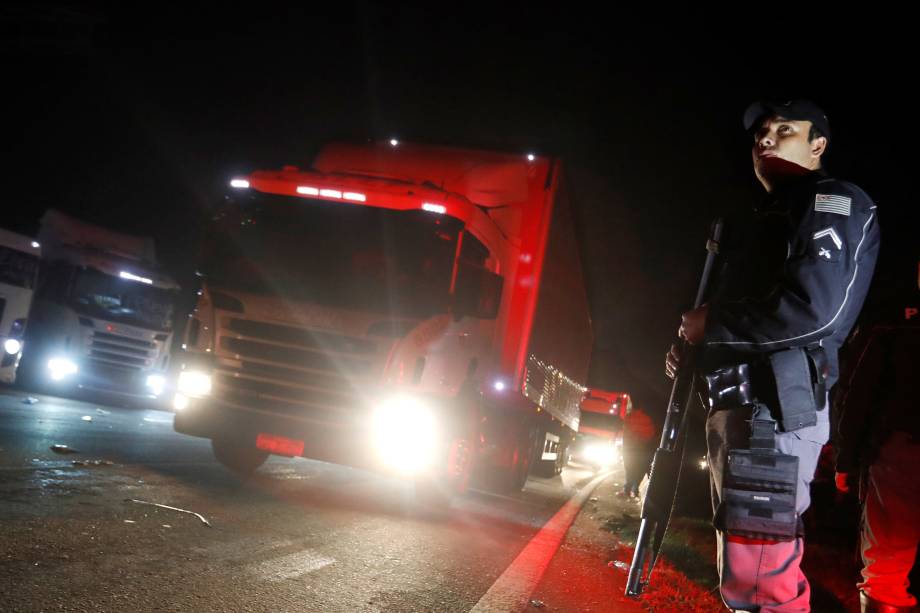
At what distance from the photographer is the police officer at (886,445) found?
2.99m

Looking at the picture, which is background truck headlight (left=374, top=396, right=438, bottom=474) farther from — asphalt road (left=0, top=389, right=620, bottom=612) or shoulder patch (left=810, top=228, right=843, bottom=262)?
shoulder patch (left=810, top=228, right=843, bottom=262)

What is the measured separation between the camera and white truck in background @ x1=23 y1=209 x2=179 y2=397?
13.3 meters

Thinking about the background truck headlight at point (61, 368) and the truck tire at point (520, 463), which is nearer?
the truck tire at point (520, 463)

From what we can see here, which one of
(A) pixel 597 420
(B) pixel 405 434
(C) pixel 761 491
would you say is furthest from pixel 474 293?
(A) pixel 597 420

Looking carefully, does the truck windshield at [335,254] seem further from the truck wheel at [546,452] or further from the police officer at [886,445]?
the truck wheel at [546,452]

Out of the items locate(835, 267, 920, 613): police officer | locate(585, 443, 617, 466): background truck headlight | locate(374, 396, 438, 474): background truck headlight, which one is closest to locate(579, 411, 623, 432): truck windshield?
locate(585, 443, 617, 466): background truck headlight

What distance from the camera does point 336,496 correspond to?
23.3 ft

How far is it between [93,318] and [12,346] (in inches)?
66.4

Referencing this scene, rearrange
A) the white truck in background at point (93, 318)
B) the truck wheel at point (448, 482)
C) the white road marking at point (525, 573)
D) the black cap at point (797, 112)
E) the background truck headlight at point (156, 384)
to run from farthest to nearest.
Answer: the background truck headlight at point (156, 384)
the white truck in background at point (93, 318)
the truck wheel at point (448, 482)
the white road marking at point (525, 573)
the black cap at point (797, 112)

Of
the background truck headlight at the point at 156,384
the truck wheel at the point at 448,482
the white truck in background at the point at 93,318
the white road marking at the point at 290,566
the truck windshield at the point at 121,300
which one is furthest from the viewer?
the background truck headlight at the point at 156,384

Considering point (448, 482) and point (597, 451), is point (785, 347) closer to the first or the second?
point (448, 482)

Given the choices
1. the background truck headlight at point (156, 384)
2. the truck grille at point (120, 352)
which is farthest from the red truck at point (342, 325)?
the background truck headlight at point (156, 384)

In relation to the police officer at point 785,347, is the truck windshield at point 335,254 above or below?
above

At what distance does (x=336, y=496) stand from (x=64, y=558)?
12.2ft
